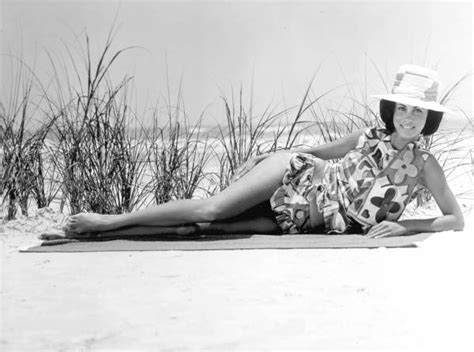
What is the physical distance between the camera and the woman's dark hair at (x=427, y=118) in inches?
139

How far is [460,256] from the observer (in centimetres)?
300

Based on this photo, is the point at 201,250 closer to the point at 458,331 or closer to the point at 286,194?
the point at 286,194

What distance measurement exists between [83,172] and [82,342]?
2.64 metres

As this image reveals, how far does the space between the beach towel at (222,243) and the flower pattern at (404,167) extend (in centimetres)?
27

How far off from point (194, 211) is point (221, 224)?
187 mm

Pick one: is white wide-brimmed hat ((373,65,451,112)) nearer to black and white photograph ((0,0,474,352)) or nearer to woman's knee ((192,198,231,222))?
black and white photograph ((0,0,474,352))

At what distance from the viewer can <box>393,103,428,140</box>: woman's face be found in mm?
3455

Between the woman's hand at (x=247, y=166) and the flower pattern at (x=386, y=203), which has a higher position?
the woman's hand at (x=247, y=166)

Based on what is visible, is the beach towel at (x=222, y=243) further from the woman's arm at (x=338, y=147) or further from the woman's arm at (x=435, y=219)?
the woman's arm at (x=338, y=147)

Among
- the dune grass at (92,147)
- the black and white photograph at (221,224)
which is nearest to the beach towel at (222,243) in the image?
the black and white photograph at (221,224)

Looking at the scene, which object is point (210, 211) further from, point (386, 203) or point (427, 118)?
point (427, 118)

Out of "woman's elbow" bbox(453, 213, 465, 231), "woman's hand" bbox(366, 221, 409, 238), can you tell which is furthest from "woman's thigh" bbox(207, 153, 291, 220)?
"woman's elbow" bbox(453, 213, 465, 231)

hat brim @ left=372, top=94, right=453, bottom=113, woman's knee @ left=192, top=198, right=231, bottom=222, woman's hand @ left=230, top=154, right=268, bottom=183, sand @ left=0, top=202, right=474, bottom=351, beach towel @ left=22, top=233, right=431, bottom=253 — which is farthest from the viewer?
woman's hand @ left=230, top=154, right=268, bottom=183

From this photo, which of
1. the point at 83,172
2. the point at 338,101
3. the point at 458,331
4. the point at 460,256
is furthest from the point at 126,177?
the point at 458,331
